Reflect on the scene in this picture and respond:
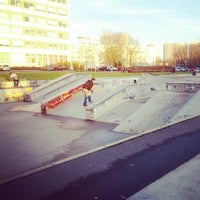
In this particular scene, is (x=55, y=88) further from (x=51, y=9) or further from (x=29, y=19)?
(x=51, y=9)

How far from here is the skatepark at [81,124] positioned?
8.09 m

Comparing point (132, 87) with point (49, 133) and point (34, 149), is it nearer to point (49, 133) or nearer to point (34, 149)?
point (49, 133)

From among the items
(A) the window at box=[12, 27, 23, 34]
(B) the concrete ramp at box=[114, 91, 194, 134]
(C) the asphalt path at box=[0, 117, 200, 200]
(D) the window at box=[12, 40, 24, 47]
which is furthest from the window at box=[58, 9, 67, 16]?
(C) the asphalt path at box=[0, 117, 200, 200]

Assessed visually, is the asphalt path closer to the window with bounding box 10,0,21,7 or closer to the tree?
the tree

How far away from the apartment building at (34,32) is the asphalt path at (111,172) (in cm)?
6232

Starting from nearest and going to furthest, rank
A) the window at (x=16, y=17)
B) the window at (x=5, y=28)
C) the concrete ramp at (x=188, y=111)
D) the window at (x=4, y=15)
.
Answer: the concrete ramp at (x=188, y=111) → the window at (x=4, y=15) → the window at (x=5, y=28) → the window at (x=16, y=17)

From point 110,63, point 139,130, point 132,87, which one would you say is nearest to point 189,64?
point 110,63

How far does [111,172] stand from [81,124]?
6388mm

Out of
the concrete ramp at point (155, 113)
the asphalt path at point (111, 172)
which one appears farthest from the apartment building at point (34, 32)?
the asphalt path at point (111, 172)

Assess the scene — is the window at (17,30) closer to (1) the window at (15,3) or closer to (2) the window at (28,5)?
(1) the window at (15,3)

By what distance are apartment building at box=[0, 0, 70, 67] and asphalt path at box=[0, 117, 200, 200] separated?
6232 centimetres

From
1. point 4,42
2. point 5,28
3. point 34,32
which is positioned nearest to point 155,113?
point 4,42

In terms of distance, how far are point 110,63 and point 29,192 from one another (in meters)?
67.3

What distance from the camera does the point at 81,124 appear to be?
42.1 ft
